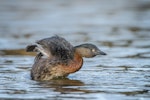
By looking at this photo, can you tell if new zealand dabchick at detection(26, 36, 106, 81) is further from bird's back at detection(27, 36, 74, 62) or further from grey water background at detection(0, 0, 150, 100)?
grey water background at detection(0, 0, 150, 100)

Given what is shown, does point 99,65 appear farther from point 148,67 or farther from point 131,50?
point 131,50

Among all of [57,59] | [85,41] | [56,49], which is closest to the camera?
[57,59]

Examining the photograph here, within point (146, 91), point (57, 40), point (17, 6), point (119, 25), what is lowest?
point (146, 91)

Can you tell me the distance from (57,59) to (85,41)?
20.4 ft

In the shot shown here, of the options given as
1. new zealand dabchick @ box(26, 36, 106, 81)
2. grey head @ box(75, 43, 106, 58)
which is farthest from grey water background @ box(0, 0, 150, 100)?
grey head @ box(75, 43, 106, 58)

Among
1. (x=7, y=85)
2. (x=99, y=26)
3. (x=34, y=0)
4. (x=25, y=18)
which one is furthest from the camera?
(x=34, y=0)

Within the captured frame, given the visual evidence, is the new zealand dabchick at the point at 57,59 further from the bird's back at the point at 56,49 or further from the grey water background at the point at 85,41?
the grey water background at the point at 85,41

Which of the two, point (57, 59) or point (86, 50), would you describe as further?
point (86, 50)

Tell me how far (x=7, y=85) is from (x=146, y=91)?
2.38 metres

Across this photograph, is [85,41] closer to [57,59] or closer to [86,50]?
[86,50]

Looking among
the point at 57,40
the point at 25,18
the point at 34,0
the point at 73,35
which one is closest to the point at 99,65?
the point at 57,40

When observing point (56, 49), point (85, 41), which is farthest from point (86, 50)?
point (85, 41)

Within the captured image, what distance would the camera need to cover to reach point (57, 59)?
11352 mm

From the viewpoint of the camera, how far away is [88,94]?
32.6 feet
